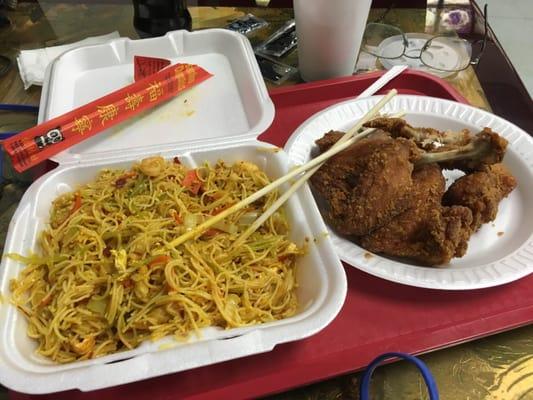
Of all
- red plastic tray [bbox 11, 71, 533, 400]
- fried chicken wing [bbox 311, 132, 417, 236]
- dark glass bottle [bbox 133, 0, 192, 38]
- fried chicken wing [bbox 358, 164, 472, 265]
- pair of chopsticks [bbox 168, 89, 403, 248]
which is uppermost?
dark glass bottle [bbox 133, 0, 192, 38]

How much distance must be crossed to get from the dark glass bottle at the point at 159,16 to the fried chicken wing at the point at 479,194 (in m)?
1.69

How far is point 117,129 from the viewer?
6.40 ft

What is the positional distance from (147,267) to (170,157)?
19.6 inches

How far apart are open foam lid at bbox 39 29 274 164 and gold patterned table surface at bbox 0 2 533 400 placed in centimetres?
28

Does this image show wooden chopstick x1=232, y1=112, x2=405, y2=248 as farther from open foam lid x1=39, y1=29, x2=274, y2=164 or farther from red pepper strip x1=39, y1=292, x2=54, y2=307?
red pepper strip x1=39, y1=292, x2=54, y2=307

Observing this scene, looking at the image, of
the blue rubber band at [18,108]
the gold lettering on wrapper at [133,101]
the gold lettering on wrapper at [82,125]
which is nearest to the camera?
the gold lettering on wrapper at [82,125]

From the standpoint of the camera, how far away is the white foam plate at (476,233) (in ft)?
4.54

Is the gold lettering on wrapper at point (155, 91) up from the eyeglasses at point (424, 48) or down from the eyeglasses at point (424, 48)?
up

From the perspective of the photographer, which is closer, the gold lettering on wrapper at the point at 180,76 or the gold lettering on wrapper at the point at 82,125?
the gold lettering on wrapper at the point at 82,125

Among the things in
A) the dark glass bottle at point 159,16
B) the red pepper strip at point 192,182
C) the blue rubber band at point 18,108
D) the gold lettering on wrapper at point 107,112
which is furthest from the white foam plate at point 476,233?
the blue rubber band at point 18,108

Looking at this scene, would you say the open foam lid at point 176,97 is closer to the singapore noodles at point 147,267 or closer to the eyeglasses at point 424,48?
the singapore noodles at point 147,267

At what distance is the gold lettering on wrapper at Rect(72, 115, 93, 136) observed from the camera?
177 cm

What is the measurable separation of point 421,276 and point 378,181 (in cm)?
33

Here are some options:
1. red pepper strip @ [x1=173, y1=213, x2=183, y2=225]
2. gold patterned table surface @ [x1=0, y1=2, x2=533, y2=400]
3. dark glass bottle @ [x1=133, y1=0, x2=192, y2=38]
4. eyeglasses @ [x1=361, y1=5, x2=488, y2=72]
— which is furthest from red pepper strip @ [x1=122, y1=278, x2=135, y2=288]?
eyeglasses @ [x1=361, y1=5, x2=488, y2=72]
